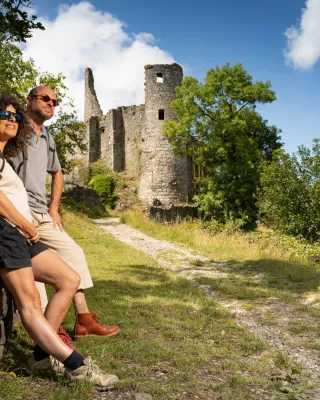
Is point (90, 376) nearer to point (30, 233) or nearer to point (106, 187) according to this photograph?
point (30, 233)

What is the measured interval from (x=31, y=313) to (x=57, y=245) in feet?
2.92

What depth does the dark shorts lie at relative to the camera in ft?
9.46

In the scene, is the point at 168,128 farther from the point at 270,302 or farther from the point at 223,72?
the point at 270,302

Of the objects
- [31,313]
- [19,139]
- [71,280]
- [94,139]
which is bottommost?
[31,313]

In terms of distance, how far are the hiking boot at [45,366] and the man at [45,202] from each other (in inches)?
12.6

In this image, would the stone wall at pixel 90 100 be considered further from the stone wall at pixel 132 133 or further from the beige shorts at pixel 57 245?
the beige shorts at pixel 57 245

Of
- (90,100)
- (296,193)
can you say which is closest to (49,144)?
(296,193)

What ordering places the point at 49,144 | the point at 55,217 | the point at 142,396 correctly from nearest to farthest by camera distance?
the point at 142,396
the point at 55,217
the point at 49,144

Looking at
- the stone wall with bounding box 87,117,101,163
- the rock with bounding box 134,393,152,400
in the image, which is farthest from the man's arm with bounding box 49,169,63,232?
the stone wall with bounding box 87,117,101,163

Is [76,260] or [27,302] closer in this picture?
[27,302]

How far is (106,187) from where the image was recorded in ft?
97.5

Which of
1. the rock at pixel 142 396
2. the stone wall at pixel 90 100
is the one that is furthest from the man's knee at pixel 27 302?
the stone wall at pixel 90 100

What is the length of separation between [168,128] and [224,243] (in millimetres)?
13365

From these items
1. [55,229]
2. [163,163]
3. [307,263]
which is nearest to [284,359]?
[55,229]
